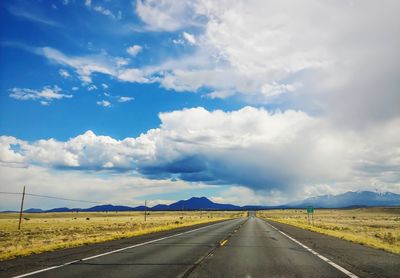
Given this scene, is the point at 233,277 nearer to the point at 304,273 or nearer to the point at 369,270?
the point at 304,273

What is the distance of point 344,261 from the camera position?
13141 mm

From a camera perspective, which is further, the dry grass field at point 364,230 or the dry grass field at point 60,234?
the dry grass field at point 364,230

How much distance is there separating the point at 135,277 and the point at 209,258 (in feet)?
15.5

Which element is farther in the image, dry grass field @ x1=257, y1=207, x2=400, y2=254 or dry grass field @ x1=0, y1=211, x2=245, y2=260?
dry grass field @ x1=257, y1=207, x2=400, y2=254

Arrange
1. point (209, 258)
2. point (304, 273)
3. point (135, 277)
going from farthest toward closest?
1. point (209, 258)
2. point (304, 273)
3. point (135, 277)

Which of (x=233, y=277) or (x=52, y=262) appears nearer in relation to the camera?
(x=233, y=277)

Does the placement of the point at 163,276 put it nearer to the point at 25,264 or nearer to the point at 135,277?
the point at 135,277

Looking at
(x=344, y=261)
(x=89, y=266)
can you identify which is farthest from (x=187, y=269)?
(x=344, y=261)

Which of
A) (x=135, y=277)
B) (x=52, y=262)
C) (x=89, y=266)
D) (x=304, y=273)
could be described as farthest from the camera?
(x=52, y=262)

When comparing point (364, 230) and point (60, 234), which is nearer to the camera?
point (60, 234)

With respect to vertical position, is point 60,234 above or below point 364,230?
below

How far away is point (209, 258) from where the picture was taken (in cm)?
1382

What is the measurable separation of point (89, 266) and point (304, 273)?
Answer: 20.8 ft

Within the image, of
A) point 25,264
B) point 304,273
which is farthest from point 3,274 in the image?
point 304,273
